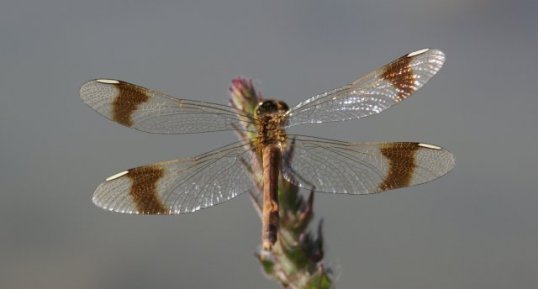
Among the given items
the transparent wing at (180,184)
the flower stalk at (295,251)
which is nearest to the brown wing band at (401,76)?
the transparent wing at (180,184)

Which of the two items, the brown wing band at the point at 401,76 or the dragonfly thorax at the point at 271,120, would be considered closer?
the dragonfly thorax at the point at 271,120

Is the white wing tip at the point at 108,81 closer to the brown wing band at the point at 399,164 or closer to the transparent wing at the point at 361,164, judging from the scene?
the transparent wing at the point at 361,164

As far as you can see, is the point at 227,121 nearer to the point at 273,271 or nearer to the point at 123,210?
the point at 123,210

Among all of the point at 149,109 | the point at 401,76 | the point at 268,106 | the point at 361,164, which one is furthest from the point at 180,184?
the point at 401,76

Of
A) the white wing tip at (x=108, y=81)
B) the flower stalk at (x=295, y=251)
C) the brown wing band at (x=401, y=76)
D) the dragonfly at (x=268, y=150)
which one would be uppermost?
the white wing tip at (x=108, y=81)

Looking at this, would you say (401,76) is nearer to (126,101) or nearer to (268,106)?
(268,106)

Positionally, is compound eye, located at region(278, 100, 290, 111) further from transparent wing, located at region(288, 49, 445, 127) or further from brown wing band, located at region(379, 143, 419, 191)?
brown wing band, located at region(379, 143, 419, 191)

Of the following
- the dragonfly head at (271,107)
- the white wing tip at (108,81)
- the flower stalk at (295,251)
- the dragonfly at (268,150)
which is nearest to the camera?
the flower stalk at (295,251)
